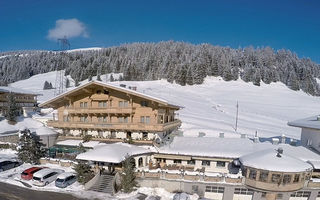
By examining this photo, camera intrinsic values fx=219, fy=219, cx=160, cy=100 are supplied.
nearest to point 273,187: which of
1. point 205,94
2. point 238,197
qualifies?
point 238,197

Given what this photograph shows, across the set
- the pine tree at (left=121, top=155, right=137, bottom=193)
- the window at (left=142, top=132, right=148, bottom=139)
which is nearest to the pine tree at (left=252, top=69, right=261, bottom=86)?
the window at (left=142, top=132, right=148, bottom=139)

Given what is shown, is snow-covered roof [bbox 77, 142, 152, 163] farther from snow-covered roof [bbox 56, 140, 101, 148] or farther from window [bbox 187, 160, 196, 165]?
window [bbox 187, 160, 196, 165]

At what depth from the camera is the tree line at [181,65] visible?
116562 millimetres

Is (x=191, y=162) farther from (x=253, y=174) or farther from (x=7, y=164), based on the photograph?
(x=7, y=164)

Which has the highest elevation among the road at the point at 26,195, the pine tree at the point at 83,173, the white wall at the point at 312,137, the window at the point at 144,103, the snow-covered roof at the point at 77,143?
the window at the point at 144,103

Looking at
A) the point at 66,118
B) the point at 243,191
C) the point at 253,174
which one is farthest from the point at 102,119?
the point at 253,174

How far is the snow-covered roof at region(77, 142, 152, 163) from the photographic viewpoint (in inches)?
926

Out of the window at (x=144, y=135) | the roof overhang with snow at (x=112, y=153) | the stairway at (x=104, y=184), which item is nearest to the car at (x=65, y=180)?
the roof overhang with snow at (x=112, y=153)

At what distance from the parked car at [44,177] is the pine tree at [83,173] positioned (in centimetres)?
317

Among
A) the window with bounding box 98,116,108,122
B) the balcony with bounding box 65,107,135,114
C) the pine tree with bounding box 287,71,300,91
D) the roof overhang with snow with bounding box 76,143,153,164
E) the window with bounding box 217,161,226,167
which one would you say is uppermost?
the pine tree with bounding box 287,71,300,91

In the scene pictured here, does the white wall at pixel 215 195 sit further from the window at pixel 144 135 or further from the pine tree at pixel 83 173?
the pine tree at pixel 83 173

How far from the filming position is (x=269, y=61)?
145500 mm

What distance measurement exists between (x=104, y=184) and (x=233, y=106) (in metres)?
64.3

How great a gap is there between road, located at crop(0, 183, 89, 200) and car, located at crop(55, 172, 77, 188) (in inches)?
43.5
